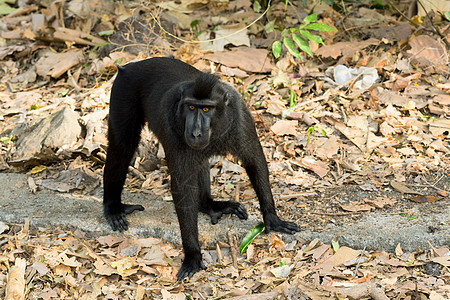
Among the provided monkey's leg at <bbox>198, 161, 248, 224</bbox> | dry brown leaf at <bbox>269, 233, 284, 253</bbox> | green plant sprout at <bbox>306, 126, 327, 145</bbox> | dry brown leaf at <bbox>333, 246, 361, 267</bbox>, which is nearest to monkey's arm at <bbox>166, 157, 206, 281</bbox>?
monkey's leg at <bbox>198, 161, 248, 224</bbox>

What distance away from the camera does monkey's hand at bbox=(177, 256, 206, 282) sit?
16.1 ft

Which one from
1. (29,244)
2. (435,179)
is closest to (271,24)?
(435,179)

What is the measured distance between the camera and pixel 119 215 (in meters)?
5.63

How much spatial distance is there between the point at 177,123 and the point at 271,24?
4579mm

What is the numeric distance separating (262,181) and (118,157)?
1.61m

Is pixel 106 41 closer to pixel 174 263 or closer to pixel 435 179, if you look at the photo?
pixel 174 263

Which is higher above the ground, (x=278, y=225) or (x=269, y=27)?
(x=269, y=27)

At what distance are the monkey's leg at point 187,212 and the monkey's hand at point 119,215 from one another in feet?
2.92

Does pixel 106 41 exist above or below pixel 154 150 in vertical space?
above

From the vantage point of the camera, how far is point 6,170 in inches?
275

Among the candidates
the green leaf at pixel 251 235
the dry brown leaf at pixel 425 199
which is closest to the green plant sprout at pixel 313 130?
the dry brown leaf at pixel 425 199

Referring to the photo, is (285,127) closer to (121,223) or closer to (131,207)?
(131,207)

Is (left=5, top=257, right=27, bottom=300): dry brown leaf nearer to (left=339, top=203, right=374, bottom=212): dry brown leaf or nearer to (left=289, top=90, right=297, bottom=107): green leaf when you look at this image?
(left=339, top=203, right=374, bottom=212): dry brown leaf

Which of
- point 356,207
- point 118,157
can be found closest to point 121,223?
point 118,157
